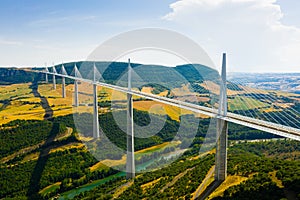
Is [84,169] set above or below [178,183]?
below

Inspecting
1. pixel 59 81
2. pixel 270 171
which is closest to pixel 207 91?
pixel 270 171

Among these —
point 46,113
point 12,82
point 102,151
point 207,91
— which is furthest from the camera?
point 12,82

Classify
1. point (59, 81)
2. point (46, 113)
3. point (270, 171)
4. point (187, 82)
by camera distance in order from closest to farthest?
point (270, 171)
point (46, 113)
point (187, 82)
point (59, 81)

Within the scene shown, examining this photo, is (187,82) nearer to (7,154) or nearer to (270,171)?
(7,154)

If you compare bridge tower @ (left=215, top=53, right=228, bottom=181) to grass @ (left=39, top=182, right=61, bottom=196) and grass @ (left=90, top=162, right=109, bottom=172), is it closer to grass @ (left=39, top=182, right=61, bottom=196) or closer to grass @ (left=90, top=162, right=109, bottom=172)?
grass @ (left=39, top=182, right=61, bottom=196)

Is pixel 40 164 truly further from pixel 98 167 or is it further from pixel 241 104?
pixel 241 104

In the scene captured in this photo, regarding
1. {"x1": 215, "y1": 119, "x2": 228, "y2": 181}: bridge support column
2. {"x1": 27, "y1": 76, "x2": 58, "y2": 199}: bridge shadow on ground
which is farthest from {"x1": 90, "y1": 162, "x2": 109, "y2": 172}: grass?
{"x1": 215, "y1": 119, "x2": 228, "y2": 181}: bridge support column

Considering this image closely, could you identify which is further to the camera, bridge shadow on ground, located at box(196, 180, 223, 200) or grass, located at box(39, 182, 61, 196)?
grass, located at box(39, 182, 61, 196)

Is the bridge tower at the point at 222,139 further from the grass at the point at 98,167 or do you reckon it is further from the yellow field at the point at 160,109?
the yellow field at the point at 160,109

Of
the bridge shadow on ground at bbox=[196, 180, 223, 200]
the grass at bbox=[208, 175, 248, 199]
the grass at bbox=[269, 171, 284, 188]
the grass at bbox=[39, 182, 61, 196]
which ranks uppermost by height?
the grass at bbox=[269, 171, 284, 188]

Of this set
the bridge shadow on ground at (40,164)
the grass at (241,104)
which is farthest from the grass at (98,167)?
the grass at (241,104)
